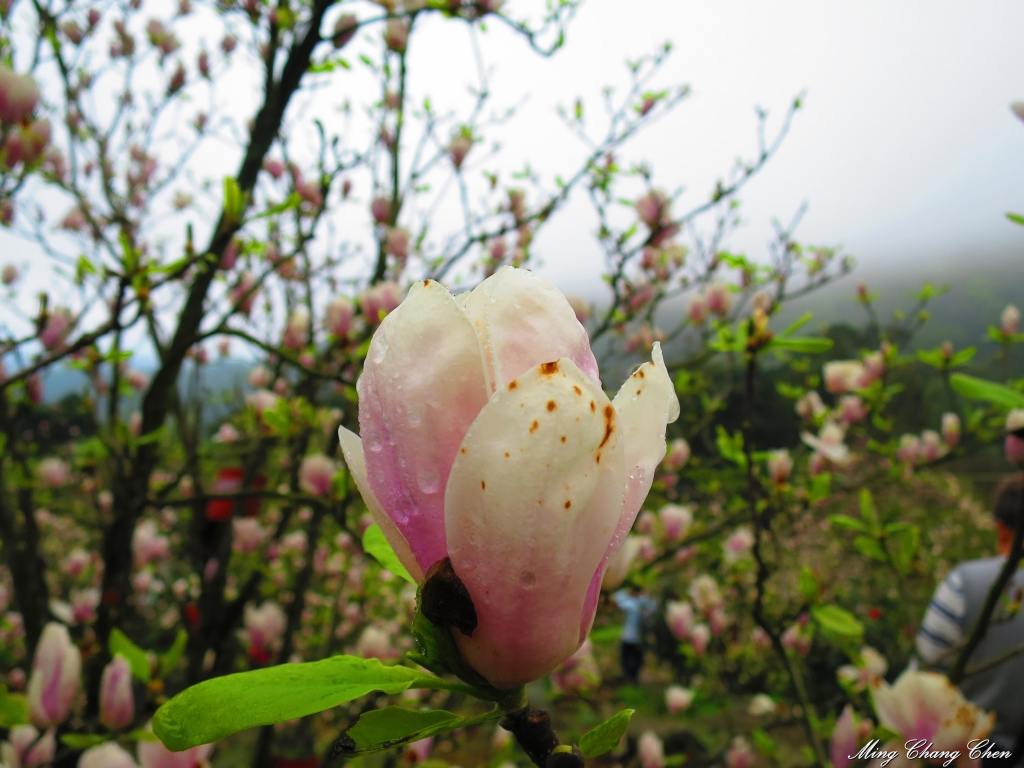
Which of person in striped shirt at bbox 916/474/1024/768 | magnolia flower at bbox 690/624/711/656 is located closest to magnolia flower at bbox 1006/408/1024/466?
person in striped shirt at bbox 916/474/1024/768

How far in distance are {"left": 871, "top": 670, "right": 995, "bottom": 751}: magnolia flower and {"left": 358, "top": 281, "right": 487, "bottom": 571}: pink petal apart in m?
0.83

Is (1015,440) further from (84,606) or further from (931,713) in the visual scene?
(84,606)

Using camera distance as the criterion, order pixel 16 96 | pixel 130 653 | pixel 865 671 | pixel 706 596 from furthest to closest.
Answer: pixel 706 596
pixel 865 671
pixel 16 96
pixel 130 653

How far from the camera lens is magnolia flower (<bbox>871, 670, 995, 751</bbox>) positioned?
77 centimetres

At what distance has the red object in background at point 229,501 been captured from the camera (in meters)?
1.91

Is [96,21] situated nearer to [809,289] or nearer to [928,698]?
[809,289]

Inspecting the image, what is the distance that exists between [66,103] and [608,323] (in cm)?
230

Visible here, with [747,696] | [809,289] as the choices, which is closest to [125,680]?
[809,289]

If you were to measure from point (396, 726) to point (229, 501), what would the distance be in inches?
73.0

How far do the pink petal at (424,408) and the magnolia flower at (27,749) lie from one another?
3.51 ft

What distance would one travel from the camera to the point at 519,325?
13.5 inches

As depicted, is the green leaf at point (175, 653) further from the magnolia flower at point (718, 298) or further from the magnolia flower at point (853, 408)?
the magnolia flower at point (853, 408)
